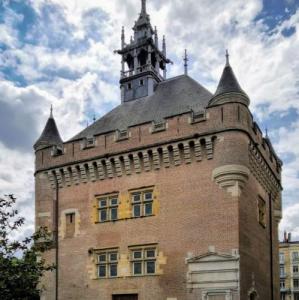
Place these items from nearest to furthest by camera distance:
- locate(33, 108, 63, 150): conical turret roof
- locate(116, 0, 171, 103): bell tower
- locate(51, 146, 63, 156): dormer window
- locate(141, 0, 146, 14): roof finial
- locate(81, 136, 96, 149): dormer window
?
1. locate(81, 136, 96, 149): dormer window
2. locate(51, 146, 63, 156): dormer window
3. locate(33, 108, 63, 150): conical turret roof
4. locate(116, 0, 171, 103): bell tower
5. locate(141, 0, 146, 14): roof finial

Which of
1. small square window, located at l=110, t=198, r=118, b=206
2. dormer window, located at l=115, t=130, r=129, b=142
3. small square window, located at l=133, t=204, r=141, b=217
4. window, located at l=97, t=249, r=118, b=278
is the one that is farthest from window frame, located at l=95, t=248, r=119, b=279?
dormer window, located at l=115, t=130, r=129, b=142

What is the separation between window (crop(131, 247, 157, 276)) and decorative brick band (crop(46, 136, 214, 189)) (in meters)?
4.17

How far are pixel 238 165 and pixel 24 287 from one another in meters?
11.5

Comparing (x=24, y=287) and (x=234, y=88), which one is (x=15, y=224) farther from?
(x=234, y=88)

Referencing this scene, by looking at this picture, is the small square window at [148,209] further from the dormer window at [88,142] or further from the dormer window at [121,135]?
the dormer window at [88,142]

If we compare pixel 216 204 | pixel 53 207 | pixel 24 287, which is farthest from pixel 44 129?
pixel 24 287

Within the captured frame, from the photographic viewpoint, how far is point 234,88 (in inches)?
1017

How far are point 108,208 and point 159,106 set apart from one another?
739cm

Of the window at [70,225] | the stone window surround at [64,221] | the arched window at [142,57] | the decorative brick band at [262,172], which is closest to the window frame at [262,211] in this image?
the decorative brick band at [262,172]

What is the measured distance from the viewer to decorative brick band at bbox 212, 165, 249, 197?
80.3 ft

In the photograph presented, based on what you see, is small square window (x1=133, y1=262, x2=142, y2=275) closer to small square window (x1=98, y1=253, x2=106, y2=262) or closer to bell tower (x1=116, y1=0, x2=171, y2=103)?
small square window (x1=98, y1=253, x2=106, y2=262)

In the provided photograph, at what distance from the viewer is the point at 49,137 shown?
3197cm

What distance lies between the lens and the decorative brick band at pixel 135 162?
2567 centimetres

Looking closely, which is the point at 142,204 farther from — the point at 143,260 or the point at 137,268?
the point at 137,268
